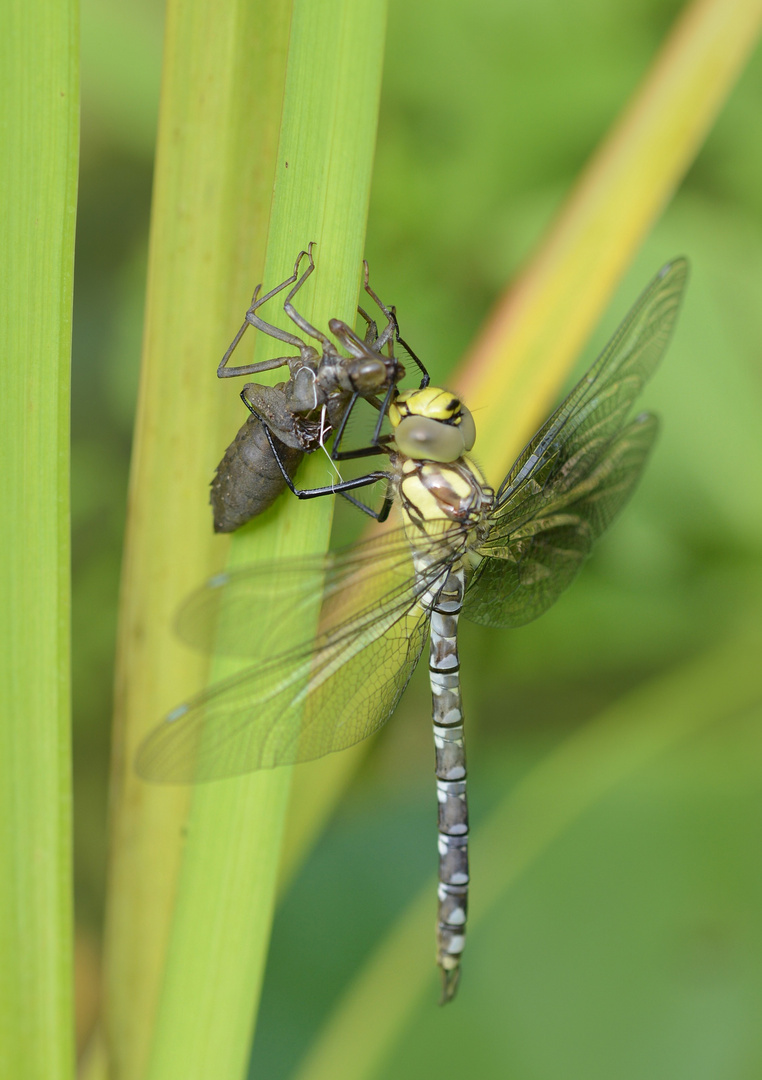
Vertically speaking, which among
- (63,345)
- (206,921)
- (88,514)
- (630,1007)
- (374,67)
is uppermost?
(374,67)

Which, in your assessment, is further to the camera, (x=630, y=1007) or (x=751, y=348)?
(x=751, y=348)

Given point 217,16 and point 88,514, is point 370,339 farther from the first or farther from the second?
point 88,514

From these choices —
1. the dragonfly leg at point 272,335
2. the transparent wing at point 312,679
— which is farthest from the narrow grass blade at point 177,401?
the transparent wing at point 312,679

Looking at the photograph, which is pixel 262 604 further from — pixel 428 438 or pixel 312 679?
pixel 428 438

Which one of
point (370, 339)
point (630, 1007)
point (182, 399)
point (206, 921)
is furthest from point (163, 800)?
point (630, 1007)

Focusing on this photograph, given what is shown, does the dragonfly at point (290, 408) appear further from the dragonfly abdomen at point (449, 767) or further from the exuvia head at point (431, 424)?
the dragonfly abdomen at point (449, 767)

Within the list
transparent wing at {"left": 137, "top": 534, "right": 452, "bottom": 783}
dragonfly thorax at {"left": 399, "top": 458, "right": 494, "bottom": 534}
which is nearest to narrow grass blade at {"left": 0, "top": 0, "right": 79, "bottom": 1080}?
transparent wing at {"left": 137, "top": 534, "right": 452, "bottom": 783}

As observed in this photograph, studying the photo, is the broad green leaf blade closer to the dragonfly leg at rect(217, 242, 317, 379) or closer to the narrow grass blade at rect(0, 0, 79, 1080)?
the dragonfly leg at rect(217, 242, 317, 379)
